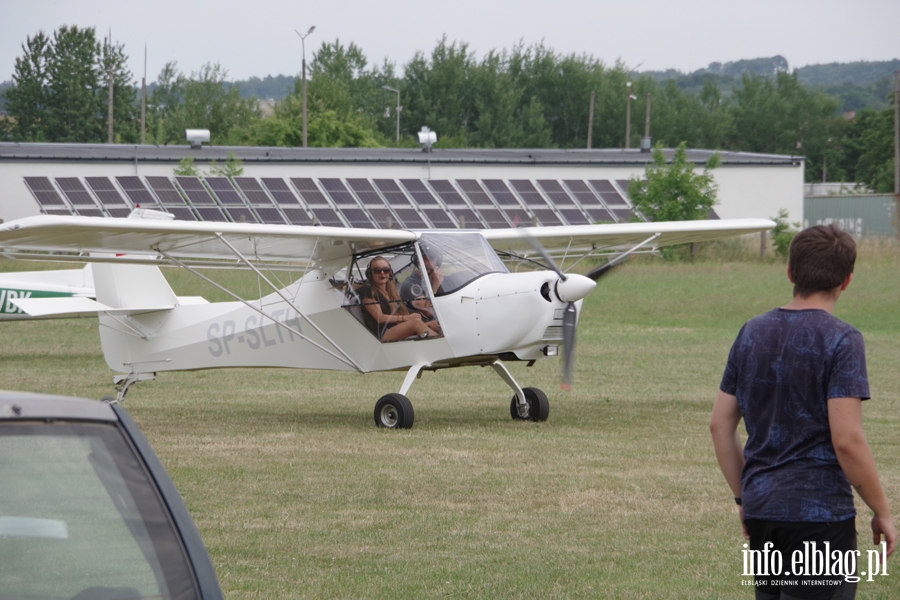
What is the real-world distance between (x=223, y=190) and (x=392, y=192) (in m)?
6.19

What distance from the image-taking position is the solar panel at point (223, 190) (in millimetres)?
37625

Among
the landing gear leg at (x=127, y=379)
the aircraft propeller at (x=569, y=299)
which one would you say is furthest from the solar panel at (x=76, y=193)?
the aircraft propeller at (x=569, y=299)

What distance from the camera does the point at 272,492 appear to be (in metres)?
7.44

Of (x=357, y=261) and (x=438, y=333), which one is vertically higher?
(x=357, y=261)

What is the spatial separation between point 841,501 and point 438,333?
25.2ft

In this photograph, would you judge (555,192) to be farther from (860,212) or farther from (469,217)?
(860,212)

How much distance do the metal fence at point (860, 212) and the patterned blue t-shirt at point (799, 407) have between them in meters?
46.8

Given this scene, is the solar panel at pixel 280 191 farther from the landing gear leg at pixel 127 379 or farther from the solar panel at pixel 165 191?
the landing gear leg at pixel 127 379

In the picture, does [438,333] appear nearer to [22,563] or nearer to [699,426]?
[699,426]

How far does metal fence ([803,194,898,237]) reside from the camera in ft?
163

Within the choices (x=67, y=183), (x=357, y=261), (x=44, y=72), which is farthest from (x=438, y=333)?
(x=44, y=72)

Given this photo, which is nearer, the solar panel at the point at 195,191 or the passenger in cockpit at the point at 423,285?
the passenger in cockpit at the point at 423,285

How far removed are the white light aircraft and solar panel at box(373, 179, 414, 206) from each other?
2659 centimetres

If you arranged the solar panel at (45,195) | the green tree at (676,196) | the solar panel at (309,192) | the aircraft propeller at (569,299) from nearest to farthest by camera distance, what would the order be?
the aircraft propeller at (569,299) → the green tree at (676,196) → the solar panel at (45,195) → the solar panel at (309,192)
